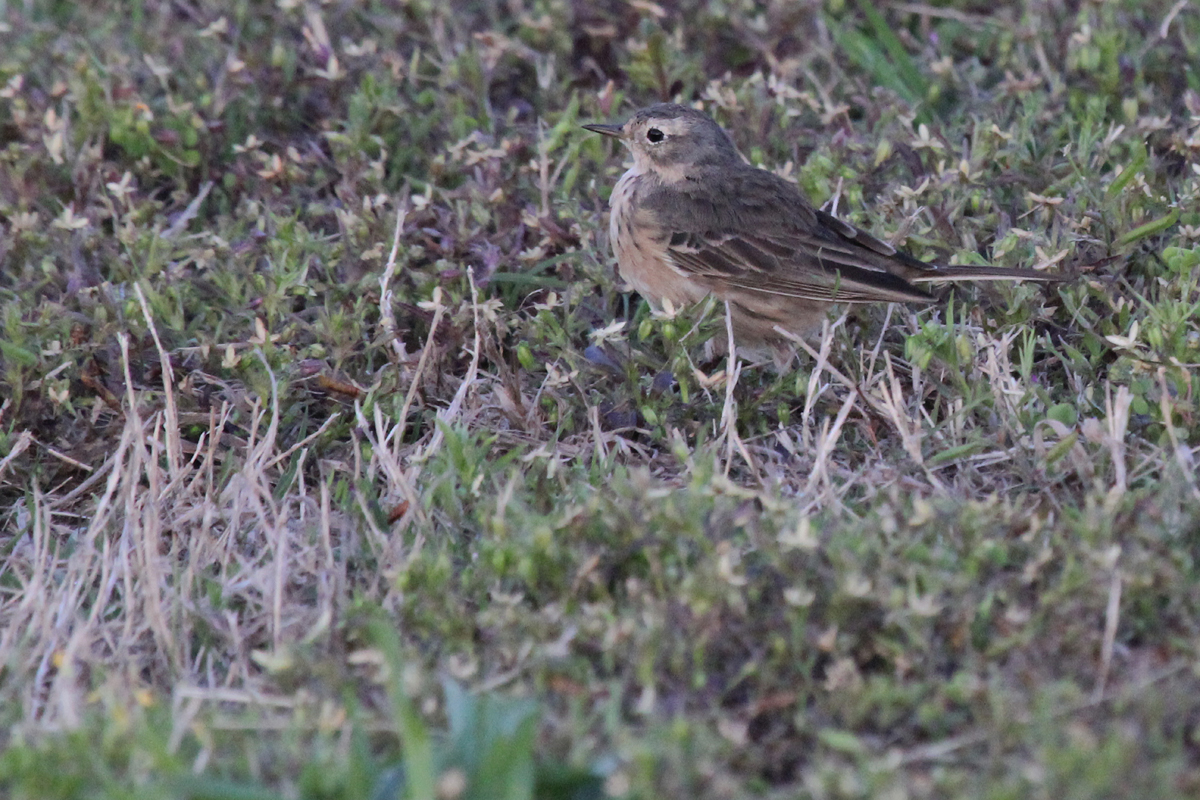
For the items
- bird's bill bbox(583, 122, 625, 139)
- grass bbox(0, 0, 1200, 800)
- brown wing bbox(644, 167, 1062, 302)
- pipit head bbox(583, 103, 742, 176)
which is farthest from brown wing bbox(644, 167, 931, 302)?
bird's bill bbox(583, 122, 625, 139)

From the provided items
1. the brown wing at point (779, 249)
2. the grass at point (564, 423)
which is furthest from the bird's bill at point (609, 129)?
the brown wing at point (779, 249)

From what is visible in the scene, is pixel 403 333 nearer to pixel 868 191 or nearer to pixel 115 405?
pixel 115 405

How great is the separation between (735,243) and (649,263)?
0.36 meters

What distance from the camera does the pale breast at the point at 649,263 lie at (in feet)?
20.1

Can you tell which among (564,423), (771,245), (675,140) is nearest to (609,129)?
(675,140)

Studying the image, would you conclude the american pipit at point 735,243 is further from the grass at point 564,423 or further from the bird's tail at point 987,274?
the grass at point 564,423

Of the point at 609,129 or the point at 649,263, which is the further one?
the point at 609,129

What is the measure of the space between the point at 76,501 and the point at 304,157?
2.22 meters

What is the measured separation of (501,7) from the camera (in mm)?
8102

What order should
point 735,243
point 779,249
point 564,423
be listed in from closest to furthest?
point 564,423, point 779,249, point 735,243

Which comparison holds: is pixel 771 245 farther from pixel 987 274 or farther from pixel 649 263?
pixel 987 274

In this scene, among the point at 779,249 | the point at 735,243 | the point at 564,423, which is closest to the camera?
the point at 564,423

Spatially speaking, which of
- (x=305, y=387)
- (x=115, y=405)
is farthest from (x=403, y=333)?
(x=115, y=405)

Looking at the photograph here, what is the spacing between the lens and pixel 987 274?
5.63 meters
